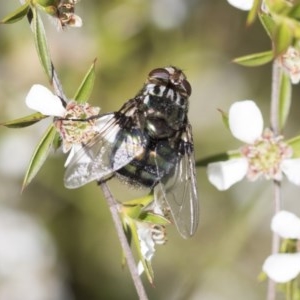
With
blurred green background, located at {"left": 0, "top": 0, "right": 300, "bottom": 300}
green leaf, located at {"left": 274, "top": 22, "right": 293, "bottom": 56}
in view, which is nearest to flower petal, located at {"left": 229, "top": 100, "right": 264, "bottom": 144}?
green leaf, located at {"left": 274, "top": 22, "right": 293, "bottom": 56}

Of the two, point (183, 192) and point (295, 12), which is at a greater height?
point (295, 12)

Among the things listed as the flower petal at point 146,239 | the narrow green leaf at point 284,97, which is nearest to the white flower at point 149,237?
the flower petal at point 146,239

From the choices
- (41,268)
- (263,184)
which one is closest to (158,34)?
(263,184)

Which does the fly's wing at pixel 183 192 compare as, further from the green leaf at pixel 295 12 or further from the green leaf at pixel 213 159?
the green leaf at pixel 295 12

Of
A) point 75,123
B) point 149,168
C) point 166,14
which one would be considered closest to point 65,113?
point 75,123

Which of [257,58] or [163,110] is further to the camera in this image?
[163,110]

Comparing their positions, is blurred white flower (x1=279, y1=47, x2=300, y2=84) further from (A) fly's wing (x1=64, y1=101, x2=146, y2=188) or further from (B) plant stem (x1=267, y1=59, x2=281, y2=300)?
(A) fly's wing (x1=64, y1=101, x2=146, y2=188)

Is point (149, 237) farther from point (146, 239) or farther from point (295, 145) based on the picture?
point (295, 145)
